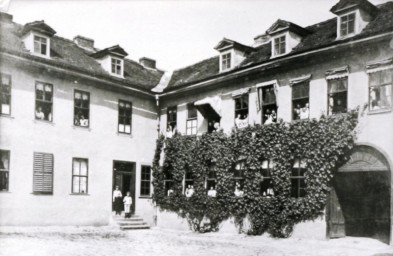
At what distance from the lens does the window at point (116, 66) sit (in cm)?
1938

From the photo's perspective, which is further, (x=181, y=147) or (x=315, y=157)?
(x=181, y=147)

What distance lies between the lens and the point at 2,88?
49.5 feet

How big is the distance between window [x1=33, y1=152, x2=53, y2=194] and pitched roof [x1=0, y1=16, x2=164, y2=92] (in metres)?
3.60

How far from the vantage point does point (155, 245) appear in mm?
12719

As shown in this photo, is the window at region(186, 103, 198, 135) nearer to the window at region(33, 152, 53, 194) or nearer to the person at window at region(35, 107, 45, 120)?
the window at region(33, 152, 53, 194)

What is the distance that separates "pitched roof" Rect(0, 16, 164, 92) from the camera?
1567 centimetres

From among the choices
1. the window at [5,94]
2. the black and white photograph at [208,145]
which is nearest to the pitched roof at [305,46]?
the black and white photograph at [208,145]

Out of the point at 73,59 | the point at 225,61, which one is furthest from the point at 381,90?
the point at 73,59

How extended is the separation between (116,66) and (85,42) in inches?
96.3

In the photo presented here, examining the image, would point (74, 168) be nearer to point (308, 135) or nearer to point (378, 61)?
point (308, 135)

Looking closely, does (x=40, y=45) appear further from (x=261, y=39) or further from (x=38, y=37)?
(x=261, y=39)

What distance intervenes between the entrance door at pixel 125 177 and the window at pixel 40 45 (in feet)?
18.3

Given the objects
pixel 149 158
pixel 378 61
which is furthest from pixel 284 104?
pixel 149 158

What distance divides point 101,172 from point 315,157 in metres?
8.98
